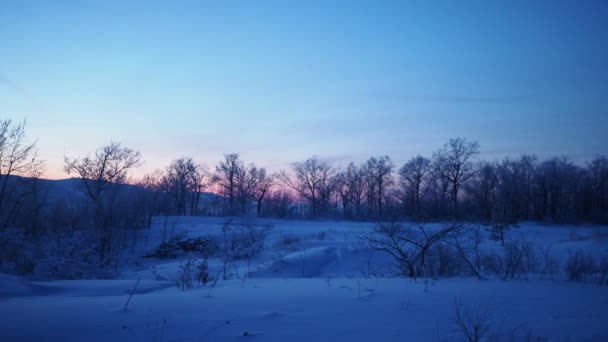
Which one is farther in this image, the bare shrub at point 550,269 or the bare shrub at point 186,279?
the bare shrub at point 550,269

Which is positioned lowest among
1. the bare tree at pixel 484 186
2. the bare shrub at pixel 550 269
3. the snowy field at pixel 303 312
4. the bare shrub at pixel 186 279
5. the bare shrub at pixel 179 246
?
the bare shrub at pixel 179 246

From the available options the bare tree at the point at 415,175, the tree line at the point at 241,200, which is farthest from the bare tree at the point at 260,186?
the bare tree at the point at 415,175

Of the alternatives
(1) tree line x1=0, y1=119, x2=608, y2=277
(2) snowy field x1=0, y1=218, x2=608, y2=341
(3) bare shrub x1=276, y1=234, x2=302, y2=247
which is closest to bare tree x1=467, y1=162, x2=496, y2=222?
(1) tree line x1=0, y1=119, x2=608, y2=277

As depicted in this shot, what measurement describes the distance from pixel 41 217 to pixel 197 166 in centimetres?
3188

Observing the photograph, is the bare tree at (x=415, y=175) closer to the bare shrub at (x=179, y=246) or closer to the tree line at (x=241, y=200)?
the tree line at (x=241, y=200)

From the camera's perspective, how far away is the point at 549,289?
630 cm

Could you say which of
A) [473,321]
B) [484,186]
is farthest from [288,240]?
[484,186]

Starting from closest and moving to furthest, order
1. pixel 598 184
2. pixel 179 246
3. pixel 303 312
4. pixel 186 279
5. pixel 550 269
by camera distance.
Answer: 1. pixel 303 312
2. pixel 186 279
3. pixel 550 269
4. pixel 179 246
5. pixel 598 184

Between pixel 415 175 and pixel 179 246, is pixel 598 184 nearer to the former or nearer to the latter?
pixel 415 175

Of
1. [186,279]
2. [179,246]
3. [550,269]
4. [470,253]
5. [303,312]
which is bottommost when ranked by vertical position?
[179,246]

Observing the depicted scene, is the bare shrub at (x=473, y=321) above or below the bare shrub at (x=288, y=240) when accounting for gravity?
above

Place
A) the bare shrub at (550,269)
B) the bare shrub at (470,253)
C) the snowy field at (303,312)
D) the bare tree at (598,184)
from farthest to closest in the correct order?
1. the bare tree at (598,184)
2. the bare shrub at (470,253)
3. the bare shrub at (550,269)
4. the snowy field at (303,312)

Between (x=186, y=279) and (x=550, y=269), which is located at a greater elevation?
(x=186, y=279)

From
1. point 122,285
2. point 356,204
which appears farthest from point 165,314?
point 356,204
